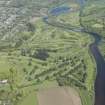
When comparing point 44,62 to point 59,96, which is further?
point 44,62

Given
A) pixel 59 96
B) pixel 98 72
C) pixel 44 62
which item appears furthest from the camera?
pixel 44 62

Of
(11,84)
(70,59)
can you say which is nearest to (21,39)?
(70,59)

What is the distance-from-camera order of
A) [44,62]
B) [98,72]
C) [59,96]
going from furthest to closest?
[44,62] < [98,72] < [59,96]

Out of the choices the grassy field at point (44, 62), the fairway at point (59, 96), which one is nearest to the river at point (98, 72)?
the grassy field at point (44, 62)

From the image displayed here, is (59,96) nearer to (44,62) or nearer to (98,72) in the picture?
(98,72)

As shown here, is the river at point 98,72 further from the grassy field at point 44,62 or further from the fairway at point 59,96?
the fairway at point 59,96

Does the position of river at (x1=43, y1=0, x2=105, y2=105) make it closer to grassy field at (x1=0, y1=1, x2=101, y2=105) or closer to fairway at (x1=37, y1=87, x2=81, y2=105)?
grassy field at (x1=0, y1=1, x2=101, y2=105)

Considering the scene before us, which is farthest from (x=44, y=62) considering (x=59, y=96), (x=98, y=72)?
(x=59, y=96)

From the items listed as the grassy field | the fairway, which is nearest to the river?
the grassy field

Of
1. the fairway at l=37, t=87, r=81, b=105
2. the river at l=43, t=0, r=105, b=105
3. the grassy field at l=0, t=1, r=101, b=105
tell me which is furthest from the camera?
the grassy field at l=0, t=1, r=101, b=105

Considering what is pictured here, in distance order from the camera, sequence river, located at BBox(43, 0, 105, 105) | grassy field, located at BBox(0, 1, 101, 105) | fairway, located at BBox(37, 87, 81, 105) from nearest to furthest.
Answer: fairway, located at BBox(37, 87, 81, 105) → river, located at BBox(43, 0, 105, 105) → grassy field, located at BBox(0, 1, 101, 105)
